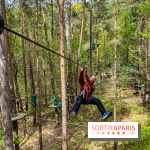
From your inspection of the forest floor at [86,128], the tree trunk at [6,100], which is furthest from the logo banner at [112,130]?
the forest floor at [86,128]

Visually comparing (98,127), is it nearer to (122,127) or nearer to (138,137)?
(122,127)

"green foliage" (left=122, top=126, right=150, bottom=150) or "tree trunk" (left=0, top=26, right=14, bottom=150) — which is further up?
"tree trunk" (left=0, top=26, right=14, bottom=150)

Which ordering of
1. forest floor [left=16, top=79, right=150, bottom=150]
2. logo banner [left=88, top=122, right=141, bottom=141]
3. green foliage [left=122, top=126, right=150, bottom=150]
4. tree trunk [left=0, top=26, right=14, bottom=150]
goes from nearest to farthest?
tree trunk [left=0, top=26, right=14, bottom=150] → logo banner [left=88, top=122, right=141, bottom=141] → green foliage [left=122, top=126, right=150, bottom=150] → forest floor [left=16, top=79, right=150, bottom=150]

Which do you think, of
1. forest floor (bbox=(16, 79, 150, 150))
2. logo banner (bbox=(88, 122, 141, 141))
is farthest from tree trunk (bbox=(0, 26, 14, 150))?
forest floor (bbox=(16, 79, 150, 150))

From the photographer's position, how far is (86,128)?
61.3ft

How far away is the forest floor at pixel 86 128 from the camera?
15977 mm

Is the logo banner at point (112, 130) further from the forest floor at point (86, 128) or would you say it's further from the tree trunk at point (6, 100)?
the forest floor at point (86, 128)

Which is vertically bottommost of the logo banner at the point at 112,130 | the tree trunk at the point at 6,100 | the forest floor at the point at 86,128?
the forest floor at the point at 86,128

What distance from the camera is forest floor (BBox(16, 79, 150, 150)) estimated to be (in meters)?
16.0

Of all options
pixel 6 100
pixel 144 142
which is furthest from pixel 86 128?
pixel 6 100

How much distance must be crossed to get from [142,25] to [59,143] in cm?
1143

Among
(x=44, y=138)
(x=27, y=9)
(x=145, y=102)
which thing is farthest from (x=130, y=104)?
(x=27, y=9)

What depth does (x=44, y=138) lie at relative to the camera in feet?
56.9

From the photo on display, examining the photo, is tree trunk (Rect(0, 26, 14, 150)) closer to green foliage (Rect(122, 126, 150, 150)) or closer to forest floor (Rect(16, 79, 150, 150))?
forest floor (Rect(16, 79, 150, 150))
